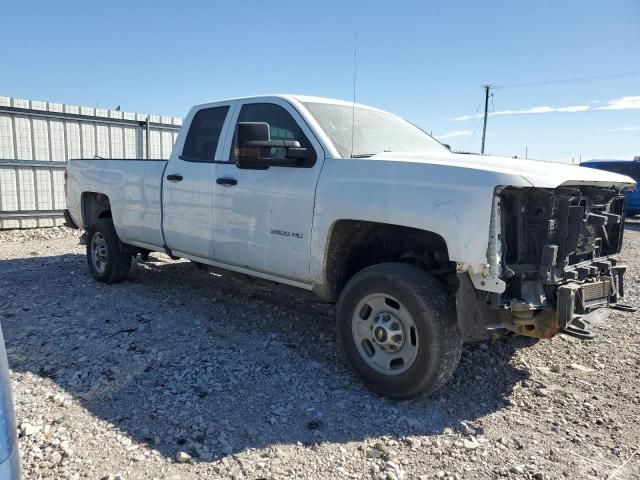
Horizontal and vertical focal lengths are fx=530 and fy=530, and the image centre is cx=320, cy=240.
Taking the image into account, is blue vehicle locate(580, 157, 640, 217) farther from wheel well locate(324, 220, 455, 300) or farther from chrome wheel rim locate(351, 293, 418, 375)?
chrome wheel rim locate(351, 293, 418, 375)

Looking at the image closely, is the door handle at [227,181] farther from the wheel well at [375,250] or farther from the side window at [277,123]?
the wheel well at [375,250]

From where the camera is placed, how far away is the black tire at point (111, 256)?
6.59 meters

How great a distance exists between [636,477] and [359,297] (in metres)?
1.87

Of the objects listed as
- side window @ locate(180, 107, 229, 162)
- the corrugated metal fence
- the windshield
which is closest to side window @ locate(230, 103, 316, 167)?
the windshield

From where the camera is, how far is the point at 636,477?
2.82m

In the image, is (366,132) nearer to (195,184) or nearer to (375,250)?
(375,250)

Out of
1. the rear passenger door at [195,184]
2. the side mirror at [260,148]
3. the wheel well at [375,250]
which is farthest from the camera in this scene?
the rear passenger door at [195,184]

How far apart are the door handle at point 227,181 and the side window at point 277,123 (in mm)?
195

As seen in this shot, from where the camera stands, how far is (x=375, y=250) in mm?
4258

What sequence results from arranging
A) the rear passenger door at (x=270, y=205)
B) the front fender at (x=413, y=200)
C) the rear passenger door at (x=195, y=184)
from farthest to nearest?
1. the rear passenger door at (x=195, y=184)
2. the rear passenger door at (x=270, y=205)
3. the front fender at (x=413, y=200)

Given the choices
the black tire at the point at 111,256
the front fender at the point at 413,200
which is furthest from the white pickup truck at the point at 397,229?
the black tire at the point at 111,256

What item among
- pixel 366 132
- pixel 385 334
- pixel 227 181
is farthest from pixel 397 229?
pixel 227 181

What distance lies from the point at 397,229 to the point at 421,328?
782mm

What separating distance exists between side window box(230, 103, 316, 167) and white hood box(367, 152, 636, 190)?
59 cm
